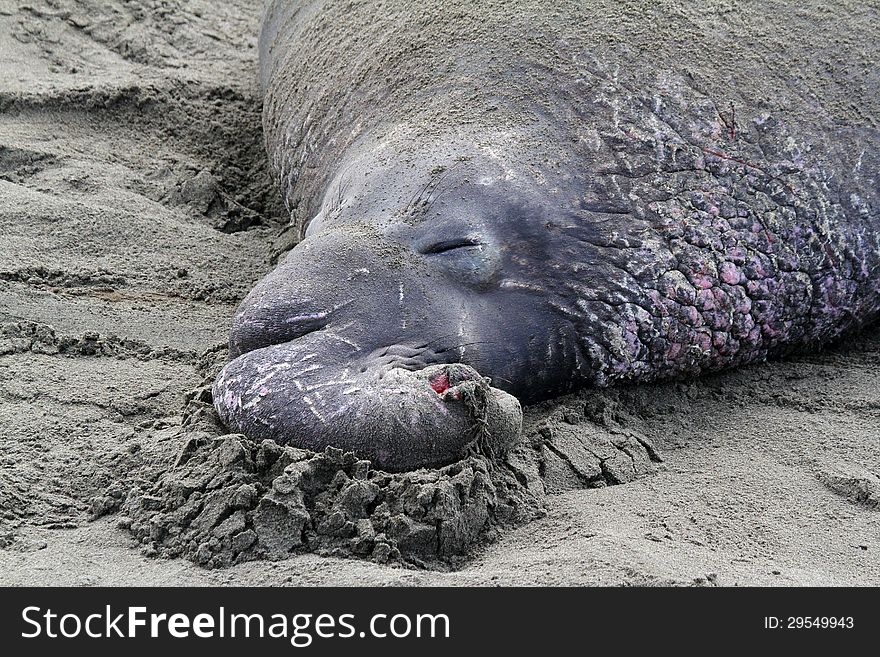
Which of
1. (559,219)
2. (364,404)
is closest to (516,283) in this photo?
(559,219)

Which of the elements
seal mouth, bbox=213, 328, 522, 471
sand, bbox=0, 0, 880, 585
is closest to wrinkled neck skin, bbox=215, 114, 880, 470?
seal mouth, bbox=213, 328, 522, 471

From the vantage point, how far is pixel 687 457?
9.42 feet

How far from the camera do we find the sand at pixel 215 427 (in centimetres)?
230

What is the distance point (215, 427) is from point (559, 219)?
1.03 metres

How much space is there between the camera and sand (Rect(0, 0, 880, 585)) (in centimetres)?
230

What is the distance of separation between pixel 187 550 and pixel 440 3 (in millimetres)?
2198

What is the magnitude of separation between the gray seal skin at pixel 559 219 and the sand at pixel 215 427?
0.49ft

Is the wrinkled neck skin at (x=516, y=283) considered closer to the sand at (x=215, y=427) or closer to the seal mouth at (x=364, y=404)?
the seal mouth at (x=364, y=404)

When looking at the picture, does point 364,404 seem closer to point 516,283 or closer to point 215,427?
point 215,427

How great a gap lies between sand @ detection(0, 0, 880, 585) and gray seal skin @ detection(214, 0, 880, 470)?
15 centimetres

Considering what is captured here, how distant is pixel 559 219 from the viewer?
9.85ft

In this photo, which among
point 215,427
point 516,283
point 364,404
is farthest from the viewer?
point 516,283
